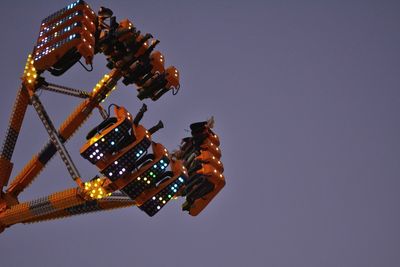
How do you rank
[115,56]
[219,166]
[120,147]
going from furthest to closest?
[219,166] → [115,56] → [120,147]

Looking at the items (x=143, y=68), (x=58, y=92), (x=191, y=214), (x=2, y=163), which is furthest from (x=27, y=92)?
(x=191, y=214)

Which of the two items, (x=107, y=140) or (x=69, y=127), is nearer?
(x=107, y=140)

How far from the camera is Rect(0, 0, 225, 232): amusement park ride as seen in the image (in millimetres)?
26828

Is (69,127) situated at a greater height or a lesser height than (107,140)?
greater

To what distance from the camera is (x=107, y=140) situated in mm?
26297

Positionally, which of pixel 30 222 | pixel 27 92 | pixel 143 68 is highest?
pixel 143 68

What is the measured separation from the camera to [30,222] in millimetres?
30578

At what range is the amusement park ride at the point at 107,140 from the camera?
26828 mm

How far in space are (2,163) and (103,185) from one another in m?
6.40

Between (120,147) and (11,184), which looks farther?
(11,184)

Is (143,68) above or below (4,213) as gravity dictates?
above

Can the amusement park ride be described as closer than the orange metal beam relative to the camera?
Yes

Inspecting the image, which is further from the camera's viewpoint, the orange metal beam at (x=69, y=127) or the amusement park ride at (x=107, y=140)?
the orange metal beam at (x=69, y=127)

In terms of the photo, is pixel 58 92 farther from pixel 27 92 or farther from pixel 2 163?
pixel 2 163
